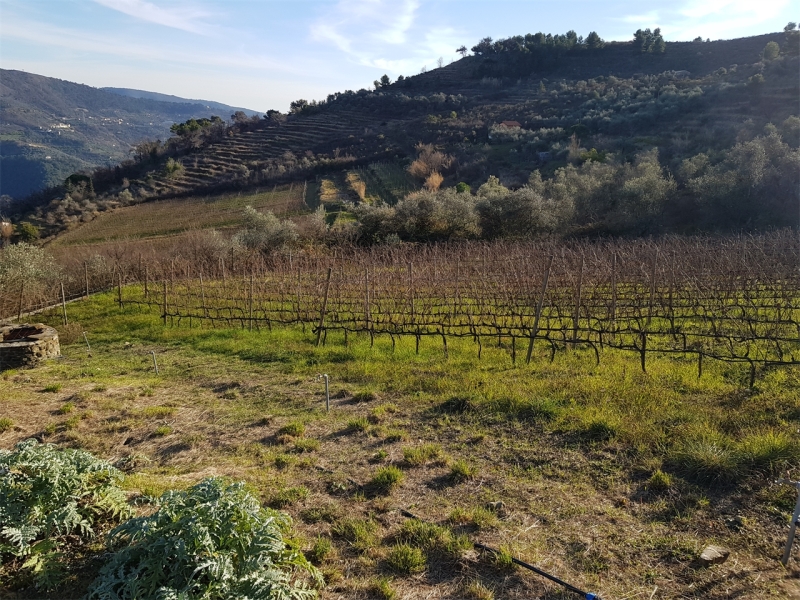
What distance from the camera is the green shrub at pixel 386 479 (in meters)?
4.59

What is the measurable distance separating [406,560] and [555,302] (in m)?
9.28

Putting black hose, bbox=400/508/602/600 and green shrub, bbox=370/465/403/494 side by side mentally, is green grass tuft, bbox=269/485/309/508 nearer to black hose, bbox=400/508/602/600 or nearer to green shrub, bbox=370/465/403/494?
green shrub, bbox=370/465/403/494

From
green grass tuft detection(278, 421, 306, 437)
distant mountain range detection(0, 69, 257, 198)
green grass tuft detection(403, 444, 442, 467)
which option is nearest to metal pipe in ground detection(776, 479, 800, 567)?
green grass tuft detection(403, 444, 442, 467)

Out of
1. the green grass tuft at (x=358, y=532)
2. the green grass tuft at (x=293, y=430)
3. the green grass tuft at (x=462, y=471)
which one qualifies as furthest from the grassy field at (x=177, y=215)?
the green grass tuft at (x=358, y=532)

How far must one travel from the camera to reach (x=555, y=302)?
38.7ft

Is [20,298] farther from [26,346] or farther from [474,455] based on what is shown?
[474,455]

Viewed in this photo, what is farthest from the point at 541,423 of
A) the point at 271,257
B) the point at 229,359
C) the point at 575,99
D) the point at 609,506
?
the point at 575,99

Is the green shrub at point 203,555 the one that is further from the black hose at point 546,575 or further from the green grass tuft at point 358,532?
the black hose at point 546,575

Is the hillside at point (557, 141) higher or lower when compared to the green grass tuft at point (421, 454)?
higher

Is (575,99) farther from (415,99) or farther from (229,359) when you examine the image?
(229,359)

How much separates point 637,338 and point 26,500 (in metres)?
A: 8.85

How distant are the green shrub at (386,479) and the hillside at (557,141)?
66.9 ft

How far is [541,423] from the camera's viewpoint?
571 centimetres

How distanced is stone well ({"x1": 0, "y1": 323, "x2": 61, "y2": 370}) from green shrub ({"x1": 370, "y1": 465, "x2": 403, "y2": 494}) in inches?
358
